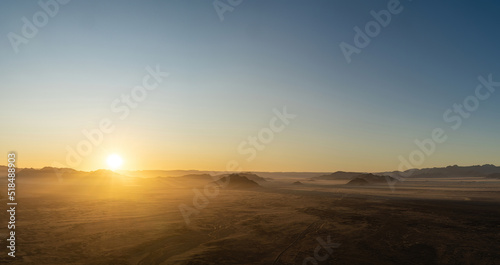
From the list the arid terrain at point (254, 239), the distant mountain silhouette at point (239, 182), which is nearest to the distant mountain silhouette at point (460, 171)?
the distant mountain silhouette at point (239, 182)

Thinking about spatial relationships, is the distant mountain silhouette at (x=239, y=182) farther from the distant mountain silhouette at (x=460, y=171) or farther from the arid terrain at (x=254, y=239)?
the distant mountain silhouette at (x=460, y=171)

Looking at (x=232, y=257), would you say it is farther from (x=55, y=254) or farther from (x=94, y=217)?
(x=94, y=217)

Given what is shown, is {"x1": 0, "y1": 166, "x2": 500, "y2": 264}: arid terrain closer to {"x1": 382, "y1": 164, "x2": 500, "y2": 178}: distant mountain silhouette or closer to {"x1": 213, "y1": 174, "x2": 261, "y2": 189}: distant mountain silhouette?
{"x1": 213, "y1": 174, "x2": 261, "y2": 189}: distant mountain silhouette

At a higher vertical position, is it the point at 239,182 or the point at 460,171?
the point at 239,182

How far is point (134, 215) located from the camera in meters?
19.2

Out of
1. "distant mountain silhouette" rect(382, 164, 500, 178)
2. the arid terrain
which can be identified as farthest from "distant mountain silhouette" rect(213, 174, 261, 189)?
"distant mountain silhouette" rect(382, 164, 500, 178)

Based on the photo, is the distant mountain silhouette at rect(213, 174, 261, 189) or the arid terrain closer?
the arid terrain

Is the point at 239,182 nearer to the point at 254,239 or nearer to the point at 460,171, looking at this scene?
the point at 254,239

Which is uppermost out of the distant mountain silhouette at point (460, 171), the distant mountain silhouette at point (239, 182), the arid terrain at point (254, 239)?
the arid terrain at point (254, 239)

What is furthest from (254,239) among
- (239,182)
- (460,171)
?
(460,171)

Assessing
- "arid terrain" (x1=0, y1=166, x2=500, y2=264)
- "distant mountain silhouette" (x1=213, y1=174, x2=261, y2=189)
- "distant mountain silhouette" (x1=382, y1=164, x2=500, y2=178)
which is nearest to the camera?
"arid terrain" (x1=0, y1=166, x2=500, y2=264)

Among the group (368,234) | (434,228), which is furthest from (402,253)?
(434,228)

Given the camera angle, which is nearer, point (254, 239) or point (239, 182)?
point (254, 239)

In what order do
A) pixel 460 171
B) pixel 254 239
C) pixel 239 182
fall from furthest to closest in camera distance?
pixel 460 171 → pixel 239 182 → pixel 254 239
